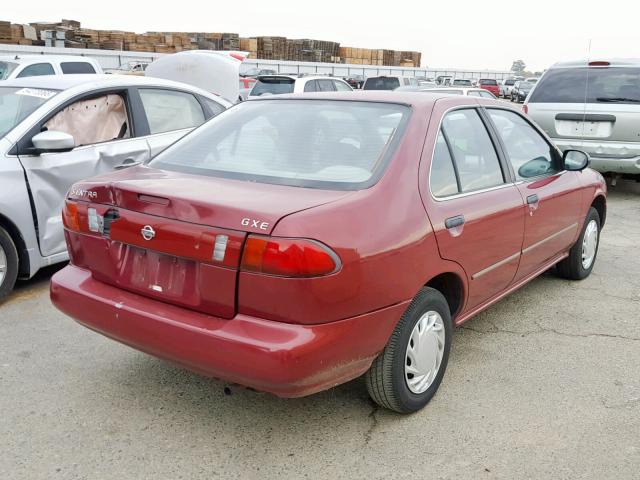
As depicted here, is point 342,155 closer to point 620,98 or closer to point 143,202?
point 143,202

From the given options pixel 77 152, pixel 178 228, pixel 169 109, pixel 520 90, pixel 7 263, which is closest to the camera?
pixel 178 228

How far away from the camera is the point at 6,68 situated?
11.6 meters

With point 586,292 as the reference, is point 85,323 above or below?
above

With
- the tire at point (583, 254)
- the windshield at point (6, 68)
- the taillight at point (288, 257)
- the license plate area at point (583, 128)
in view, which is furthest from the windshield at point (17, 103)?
the windshield at point (6, 68)

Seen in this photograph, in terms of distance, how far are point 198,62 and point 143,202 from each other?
8.54m

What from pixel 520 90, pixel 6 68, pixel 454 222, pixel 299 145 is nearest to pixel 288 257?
pixel 299 145

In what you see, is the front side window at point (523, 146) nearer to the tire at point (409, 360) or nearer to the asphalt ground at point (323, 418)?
the asphalt ground at point (323, 418)

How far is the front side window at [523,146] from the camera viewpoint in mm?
3971

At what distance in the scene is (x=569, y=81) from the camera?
8.82 m

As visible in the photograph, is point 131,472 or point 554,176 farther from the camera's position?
point 554,176

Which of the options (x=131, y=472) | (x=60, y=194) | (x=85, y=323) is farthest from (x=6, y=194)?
(x=131, y=472)

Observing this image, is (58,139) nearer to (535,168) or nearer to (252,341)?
(252,341)

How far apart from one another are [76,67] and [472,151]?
1091 cm

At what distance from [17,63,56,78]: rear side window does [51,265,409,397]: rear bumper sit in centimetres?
996
